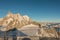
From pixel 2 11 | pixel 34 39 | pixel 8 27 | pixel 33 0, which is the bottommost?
pixel 34 39

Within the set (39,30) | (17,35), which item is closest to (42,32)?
(39,30)

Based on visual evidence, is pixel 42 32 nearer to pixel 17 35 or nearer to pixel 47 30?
pixel 47 30

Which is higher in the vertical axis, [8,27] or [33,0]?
[33,0]

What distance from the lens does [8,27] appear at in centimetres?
666

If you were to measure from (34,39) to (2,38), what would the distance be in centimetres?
120

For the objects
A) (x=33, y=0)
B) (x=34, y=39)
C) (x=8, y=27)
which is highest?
(x=33, y=0)

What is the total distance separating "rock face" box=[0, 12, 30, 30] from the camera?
21.7 feet

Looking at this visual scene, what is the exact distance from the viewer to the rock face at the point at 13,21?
261 inches

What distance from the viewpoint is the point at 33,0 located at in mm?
6727

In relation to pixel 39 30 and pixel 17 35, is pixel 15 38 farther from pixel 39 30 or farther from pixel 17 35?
pixel 39 30

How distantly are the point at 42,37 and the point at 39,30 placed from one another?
30 cm

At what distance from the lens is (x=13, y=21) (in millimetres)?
6660

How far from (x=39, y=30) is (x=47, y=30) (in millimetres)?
305

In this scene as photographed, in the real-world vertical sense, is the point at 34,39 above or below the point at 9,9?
below
